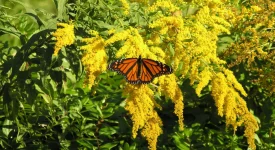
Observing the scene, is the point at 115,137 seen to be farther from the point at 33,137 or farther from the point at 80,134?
the point at 33,137

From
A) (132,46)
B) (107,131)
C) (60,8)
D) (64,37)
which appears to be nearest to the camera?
(64,37)

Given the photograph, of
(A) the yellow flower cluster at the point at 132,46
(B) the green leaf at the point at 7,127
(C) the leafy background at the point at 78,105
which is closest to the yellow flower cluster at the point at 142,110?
(A) the yellow flower cluster at the point at 132,46

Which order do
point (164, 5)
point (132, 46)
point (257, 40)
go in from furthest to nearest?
1. point (257, 40)
2. point (164, 5)
3. point (132, 46)

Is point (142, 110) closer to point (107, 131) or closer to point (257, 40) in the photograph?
point (107, 131)

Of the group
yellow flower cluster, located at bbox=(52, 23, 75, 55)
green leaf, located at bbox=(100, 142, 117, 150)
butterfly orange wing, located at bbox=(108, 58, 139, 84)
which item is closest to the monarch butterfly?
butterfly orange wing, located at bbox=(108, 58, 139, 84)

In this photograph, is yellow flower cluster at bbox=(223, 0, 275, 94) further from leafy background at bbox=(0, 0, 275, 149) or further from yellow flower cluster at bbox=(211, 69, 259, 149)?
yellow flower cluster at bbox=(211, 69, 259, 149)

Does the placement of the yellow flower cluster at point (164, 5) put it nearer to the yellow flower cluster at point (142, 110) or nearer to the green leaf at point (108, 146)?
the yellow flower cluster at point (142, 110)

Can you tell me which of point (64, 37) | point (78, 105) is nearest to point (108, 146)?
point (78, 105)
